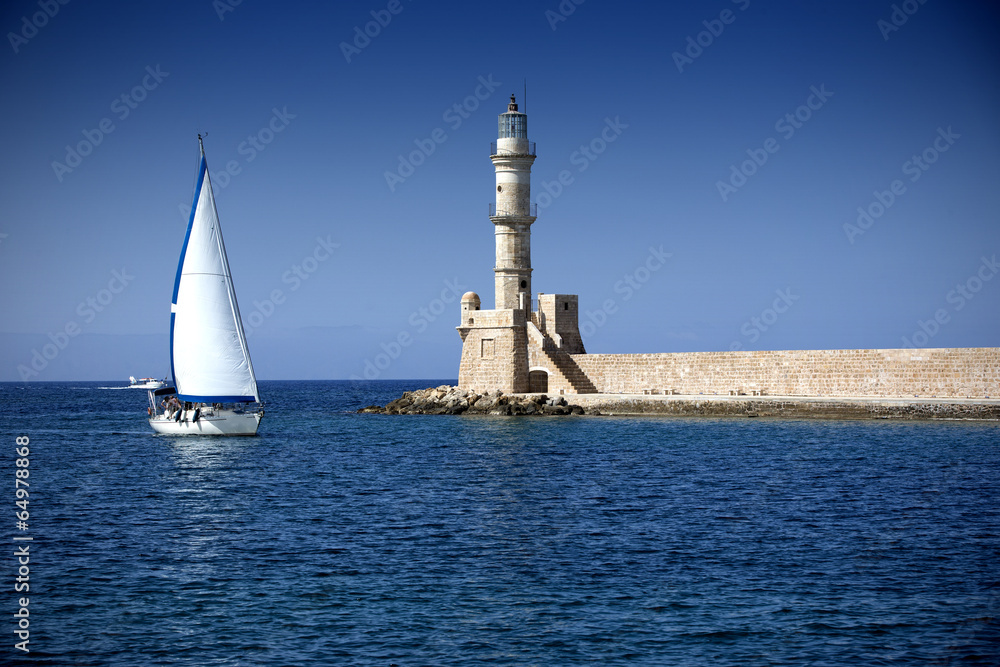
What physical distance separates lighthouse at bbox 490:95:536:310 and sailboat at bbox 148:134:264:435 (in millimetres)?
11896

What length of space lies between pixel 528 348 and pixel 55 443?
588 inches

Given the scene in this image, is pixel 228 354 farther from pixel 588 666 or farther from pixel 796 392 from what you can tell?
pixel 588 666

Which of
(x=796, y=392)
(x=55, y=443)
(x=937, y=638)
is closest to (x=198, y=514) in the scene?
(x=937, y=638)

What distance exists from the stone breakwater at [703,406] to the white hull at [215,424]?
32.5ft

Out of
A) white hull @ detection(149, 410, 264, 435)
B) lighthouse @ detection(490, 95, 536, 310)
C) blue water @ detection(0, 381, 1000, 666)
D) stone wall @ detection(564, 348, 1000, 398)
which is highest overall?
lighthouse @ detection(490, 95, 536, 310)

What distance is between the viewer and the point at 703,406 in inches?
1218

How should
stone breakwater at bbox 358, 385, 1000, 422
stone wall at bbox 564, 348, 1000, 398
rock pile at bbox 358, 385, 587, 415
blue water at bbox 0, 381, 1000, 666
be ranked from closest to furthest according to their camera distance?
blue water at bbox 0, 381, 1000, 666
stone breakwater at bbox 358, 385, 1000, 422
stone wall at bbox 564, 348, 1000, 398
rock pile at bbox 358, 385, 587, 415

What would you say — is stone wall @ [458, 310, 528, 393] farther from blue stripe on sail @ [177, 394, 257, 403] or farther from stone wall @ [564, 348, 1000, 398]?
blue stripe on sail @ [177, 394, 257, 403]

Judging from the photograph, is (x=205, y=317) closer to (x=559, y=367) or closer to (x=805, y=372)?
(x=559, y=367)

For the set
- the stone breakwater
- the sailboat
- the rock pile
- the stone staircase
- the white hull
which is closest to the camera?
the sailboat

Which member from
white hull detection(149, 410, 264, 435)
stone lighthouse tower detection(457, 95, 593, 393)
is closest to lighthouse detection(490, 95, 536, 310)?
stone lighthouse tower detection(457, 95, 593, 393)

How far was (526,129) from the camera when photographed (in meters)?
36.2

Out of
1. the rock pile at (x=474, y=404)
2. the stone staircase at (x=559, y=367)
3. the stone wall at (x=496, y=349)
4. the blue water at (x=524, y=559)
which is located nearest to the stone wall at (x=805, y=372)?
the stone staircase at (x=559, y=367)

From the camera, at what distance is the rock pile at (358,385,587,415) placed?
33.8 meters
